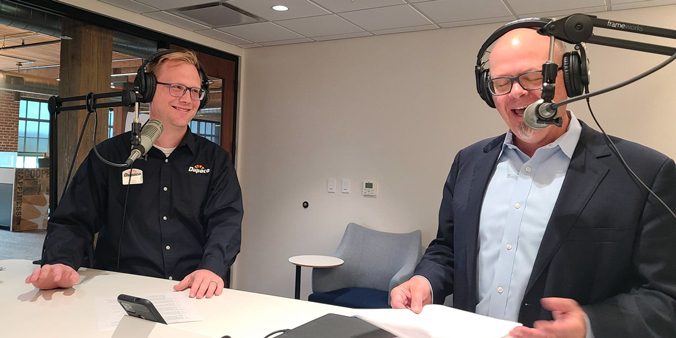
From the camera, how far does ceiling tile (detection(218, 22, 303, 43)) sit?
470 cm

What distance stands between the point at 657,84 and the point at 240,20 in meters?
3.50

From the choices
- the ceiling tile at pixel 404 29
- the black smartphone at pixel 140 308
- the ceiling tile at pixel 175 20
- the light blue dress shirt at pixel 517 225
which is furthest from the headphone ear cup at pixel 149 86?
the ceiling tile at pixel 404 29

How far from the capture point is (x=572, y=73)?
1276mm

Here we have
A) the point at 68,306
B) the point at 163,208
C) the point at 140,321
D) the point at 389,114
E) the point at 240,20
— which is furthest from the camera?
the point at 389,114

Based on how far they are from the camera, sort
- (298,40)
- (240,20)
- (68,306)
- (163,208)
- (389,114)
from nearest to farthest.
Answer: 1. (68,306)
2. (163,208)
3. (240,20)
4. (389,114)
5. (298,40)

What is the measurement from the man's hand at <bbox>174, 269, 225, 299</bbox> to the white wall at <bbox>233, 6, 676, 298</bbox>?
10.4ft

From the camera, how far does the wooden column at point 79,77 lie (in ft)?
12.8

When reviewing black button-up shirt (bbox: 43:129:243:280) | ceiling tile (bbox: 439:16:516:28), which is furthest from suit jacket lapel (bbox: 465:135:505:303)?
ceiling tile (bbox: 439:16:516:28)

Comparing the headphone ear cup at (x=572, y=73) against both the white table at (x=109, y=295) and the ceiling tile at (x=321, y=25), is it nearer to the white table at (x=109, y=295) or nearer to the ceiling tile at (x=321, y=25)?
the white table at (x=109, y=295)

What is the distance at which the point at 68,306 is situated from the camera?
4.87ft

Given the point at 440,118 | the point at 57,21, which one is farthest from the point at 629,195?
the point at 57,21

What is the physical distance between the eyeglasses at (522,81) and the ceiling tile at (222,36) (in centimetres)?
403

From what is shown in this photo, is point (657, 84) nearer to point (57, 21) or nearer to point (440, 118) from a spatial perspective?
point (440, 118)

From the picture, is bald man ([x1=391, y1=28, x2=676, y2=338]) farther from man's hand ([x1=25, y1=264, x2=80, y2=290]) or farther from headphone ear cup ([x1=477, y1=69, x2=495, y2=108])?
man's hand ([x1=25, y1=264, x2=80, y2=290])
